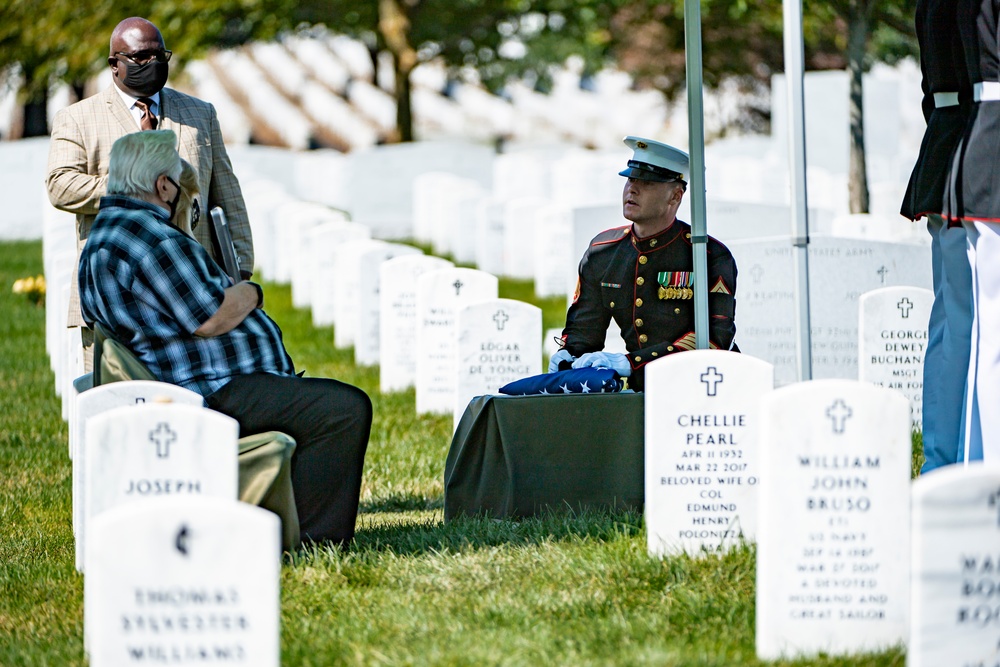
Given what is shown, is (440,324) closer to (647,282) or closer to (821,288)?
(821,288)

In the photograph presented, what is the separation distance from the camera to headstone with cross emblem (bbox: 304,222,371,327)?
12.4m

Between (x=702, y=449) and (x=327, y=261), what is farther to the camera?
(x=327, y=261)

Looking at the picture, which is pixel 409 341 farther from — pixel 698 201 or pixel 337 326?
pixel 698 201

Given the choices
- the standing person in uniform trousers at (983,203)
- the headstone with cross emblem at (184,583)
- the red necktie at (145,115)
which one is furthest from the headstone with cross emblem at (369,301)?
the headstone with cross emblem at (184,583)

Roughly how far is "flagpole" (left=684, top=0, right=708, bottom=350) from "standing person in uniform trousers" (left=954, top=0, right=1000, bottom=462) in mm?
920

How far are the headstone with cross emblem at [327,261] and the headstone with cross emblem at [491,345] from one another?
16.2 feet

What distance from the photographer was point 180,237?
510cm

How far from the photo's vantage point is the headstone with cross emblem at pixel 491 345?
24.6 feet

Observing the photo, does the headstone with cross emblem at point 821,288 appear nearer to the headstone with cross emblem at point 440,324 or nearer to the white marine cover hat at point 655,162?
the headstone with cross emblem at point 440,324

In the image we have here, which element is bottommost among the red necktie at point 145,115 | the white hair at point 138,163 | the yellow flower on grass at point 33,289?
the yellow flower on grass at point 33,289

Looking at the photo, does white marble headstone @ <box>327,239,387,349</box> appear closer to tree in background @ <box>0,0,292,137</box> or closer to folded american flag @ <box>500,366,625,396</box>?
folded american flag @ <box>500,366,625,396</box>

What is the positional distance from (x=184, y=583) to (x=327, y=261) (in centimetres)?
910

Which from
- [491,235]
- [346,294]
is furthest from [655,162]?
[491,235]

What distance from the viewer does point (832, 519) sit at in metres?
4.04
